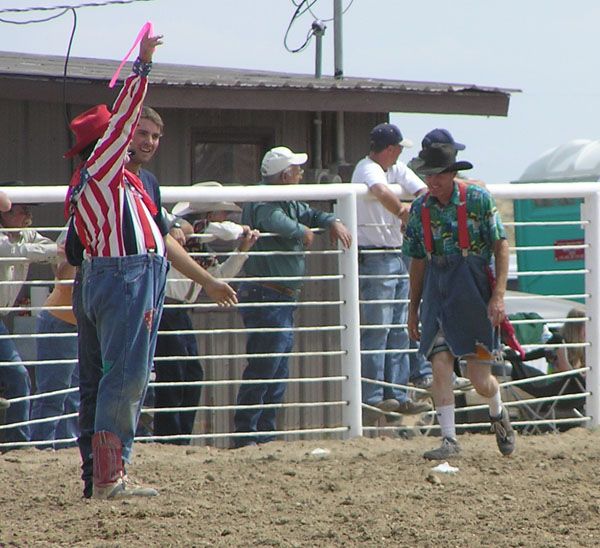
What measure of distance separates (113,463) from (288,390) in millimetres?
5491

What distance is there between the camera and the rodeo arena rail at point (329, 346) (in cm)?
827

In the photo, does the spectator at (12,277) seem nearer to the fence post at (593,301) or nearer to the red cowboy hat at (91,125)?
the red cowboy hat at (91,125)

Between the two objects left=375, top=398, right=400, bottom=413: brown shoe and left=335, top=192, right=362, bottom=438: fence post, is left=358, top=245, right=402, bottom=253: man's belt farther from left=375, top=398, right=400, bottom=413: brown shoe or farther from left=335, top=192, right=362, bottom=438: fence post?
left=375, top=398, right=400, bottom=413: brown shoe

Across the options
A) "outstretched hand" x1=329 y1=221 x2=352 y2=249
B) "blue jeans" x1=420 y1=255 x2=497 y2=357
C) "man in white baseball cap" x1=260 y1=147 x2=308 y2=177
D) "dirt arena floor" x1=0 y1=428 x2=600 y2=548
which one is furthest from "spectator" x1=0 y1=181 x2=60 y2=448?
"blue jeans" x1=420 y1=255 x2=497 y2=357

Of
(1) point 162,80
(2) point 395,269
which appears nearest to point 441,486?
(2) point 395,269

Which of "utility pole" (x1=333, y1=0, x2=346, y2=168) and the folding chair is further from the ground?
"utility pole" (x1=333, y1=0, x2=346, y2=168)

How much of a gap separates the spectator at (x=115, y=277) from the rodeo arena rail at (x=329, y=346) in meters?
1.54

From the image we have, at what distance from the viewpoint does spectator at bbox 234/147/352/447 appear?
8.59m

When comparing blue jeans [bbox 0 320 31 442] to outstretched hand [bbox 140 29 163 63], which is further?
blue jeans [bbox 0 320 31 442]

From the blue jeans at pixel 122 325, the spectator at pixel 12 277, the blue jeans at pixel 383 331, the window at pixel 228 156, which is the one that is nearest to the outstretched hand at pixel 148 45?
the blue jeans at pixel 122 325

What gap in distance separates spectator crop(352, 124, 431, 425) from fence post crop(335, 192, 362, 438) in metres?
0.16

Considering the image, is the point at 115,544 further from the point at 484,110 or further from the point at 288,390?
the point at 484,110

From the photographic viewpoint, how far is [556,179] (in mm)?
20391

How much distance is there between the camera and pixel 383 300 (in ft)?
28.6
